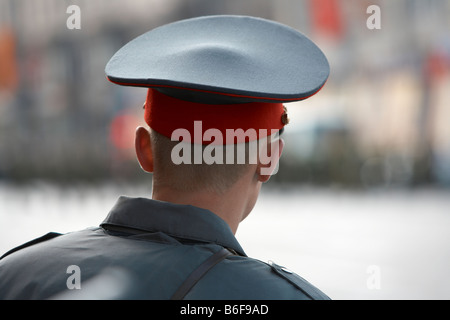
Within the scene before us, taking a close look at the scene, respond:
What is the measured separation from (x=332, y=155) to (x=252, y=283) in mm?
20338

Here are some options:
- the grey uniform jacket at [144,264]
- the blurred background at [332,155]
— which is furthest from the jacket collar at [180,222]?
the blurred background at [332,155]

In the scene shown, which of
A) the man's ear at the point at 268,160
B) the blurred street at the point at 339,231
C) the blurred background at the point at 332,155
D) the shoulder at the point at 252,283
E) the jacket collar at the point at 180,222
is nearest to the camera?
the shoulder at the point at 252,283

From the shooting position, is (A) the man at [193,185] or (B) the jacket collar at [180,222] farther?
(B) the jacket collar at [180,222]

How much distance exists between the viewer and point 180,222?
5.70 feet

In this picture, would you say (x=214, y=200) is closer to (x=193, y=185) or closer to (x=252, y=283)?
(x=193, y=185)

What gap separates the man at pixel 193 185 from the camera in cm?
161

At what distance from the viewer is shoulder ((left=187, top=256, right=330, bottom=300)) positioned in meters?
1.56

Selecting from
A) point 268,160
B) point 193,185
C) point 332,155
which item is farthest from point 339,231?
point 193,185

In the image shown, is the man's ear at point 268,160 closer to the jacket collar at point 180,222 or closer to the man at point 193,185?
the man at point 193,185

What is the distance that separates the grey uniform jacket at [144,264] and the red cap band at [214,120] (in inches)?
7.7

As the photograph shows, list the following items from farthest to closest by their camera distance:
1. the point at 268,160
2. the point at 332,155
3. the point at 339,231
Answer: the point at 332,155 < the point at 339,231 < the point at 268,160

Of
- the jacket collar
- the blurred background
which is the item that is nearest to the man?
the jacket collar

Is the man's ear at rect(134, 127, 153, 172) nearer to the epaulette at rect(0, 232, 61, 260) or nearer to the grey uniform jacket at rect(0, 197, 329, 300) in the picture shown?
the grey uniform jacket at rect(0, 197, 329, 300)

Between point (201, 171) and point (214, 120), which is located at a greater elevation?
point (214, 120)
